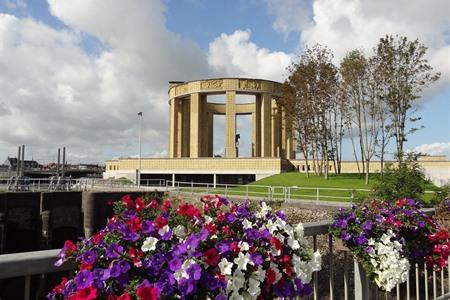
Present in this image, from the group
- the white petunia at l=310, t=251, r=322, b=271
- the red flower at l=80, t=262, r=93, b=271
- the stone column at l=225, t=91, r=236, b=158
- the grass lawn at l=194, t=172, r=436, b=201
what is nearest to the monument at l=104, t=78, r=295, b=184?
the stone column at l=225, t=91, r=236, b=158

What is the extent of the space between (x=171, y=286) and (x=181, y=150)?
60227 millimetres

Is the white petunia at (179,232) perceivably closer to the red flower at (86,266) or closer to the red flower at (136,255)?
the red flower at (136,255)

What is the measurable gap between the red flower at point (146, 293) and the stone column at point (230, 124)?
174 ft

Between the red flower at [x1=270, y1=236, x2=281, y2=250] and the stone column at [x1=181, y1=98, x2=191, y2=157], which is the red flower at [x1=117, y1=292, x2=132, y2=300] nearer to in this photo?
the red flower at [x1=270, y1=236, x2=281, y2=250]

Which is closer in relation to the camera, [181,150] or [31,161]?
[181,150]

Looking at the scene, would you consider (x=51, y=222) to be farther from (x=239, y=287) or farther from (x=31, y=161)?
(x=31, y=161)

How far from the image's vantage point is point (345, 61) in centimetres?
3734

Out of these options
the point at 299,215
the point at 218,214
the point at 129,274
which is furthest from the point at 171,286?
the point at 299,215

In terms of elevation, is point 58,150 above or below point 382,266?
above

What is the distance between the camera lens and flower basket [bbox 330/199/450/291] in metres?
3.83

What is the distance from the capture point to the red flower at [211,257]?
2275 mm

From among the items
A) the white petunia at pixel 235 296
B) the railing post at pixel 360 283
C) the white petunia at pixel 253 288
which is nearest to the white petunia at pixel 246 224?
the white petunia at pixel 253 288

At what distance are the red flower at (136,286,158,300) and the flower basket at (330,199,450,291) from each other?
8.04 feet

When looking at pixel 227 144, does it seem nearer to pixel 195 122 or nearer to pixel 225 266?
pixel 195 122
